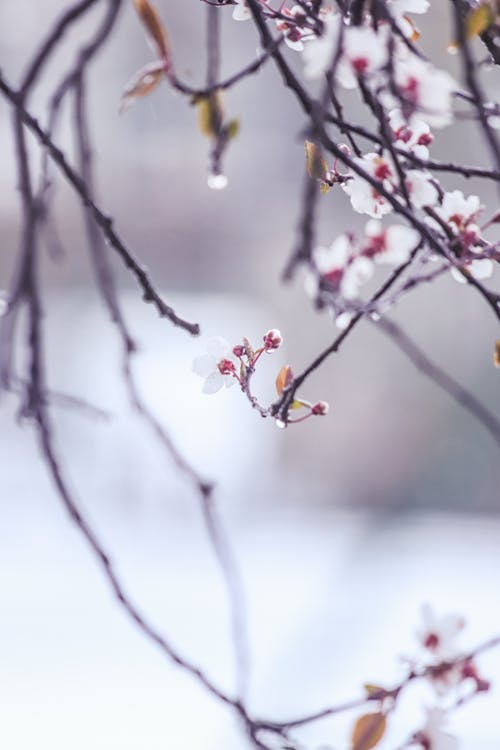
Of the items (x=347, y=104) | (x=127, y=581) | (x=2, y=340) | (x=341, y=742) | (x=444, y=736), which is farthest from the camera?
(x=347, y=104)

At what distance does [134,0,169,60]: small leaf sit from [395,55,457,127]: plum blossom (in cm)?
12

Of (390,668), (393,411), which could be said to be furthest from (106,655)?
(393,411)

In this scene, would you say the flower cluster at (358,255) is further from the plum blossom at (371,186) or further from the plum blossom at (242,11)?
the plum blossom at (242,11)

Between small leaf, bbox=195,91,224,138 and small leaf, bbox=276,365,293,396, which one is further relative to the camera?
small leaf, bbox=276,365,293,396

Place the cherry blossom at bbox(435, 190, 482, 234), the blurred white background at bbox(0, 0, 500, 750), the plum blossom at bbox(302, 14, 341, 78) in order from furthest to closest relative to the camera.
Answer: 1. the blurred white background at bbox(0, 0, 500, 750)
2. the cherry blossom at bbox(435, 190, 482, 234)
3. the plum blossom at bbox(302, 14, 341, 78)

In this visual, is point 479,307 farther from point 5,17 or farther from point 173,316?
point 173,316

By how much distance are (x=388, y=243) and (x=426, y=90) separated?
0.07m

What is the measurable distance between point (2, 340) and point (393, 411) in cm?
395

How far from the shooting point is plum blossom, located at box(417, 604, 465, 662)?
21.2 inches

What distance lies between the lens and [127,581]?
11.2 feet

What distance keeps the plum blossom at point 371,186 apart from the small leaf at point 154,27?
0.11 meters

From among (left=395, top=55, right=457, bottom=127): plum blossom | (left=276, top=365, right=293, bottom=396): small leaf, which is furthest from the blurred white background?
(left=395, top=55, right=457, bottom=127): plum blossom

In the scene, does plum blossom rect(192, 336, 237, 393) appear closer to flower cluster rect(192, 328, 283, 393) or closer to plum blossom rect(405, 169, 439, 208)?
flower cluster rect(192, 328, 283, 393)

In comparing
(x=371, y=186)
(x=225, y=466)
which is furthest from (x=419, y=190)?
(x=225, y=466)
